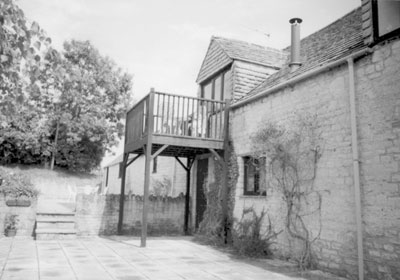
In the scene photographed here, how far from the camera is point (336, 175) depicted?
19.7 feet

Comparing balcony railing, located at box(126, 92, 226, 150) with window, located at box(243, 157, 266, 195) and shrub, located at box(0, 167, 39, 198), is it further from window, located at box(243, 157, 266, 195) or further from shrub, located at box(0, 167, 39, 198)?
shrub, located at box(0, 167, 39, 198)

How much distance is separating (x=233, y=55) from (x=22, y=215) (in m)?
8.12

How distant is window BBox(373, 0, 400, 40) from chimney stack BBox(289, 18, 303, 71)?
3.03 meters

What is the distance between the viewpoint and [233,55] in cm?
1080

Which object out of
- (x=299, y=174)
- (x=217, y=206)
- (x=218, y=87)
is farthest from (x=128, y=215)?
(x=299, y=174)

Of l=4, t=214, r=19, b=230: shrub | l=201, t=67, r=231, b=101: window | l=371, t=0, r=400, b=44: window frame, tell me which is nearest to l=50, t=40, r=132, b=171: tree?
l=201, t=67, r=231, b=101: window

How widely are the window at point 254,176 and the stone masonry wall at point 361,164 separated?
115cm

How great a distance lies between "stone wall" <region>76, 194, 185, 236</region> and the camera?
33.4 feet

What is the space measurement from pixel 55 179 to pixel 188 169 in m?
16.2

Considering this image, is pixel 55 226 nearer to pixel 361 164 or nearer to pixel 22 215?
pixel 22 215

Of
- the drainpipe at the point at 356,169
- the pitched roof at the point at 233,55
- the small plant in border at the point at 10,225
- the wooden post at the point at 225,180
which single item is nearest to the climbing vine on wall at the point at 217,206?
the wooden post at the point at 225,180

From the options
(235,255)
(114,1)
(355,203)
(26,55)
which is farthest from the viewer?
(235,255)

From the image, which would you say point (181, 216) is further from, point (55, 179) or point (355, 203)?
point (55, 179)

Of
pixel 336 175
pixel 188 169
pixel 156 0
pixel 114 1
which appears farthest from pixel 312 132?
pixel 188 169
